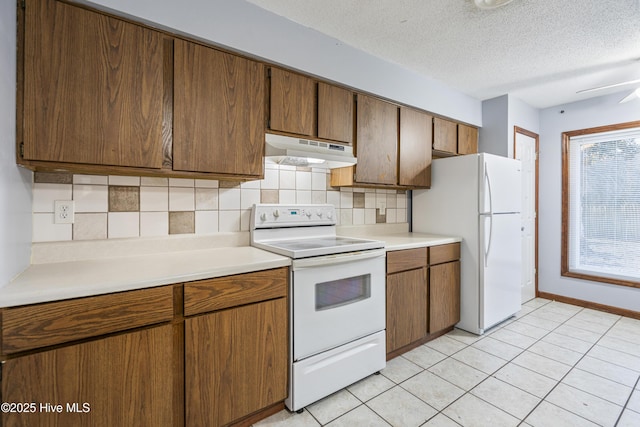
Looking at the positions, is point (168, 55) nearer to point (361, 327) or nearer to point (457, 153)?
point (361, 327)

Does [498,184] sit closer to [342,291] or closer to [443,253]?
[443,253]

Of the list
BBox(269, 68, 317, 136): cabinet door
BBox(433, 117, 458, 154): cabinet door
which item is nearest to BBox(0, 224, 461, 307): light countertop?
BBox(269, 68, 317, 136): cabinet door

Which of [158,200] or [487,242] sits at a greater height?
[158,200]

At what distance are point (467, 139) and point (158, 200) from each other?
3114mm

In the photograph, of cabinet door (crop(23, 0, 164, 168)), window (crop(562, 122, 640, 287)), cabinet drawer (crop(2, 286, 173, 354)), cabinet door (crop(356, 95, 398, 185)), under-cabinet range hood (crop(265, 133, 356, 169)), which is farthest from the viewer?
window (crop(562, 122, 640, 287))

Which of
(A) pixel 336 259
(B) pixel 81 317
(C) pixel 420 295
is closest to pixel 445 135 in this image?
(C) pixel 420 295

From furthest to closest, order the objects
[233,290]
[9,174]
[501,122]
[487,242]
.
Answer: [501,122] < [487,242] < [233,290] < [9,174]

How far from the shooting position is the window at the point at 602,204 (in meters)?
3.10

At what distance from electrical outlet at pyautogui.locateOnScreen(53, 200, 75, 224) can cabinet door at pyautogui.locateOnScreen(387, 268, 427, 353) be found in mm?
1953

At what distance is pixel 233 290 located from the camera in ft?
4.63

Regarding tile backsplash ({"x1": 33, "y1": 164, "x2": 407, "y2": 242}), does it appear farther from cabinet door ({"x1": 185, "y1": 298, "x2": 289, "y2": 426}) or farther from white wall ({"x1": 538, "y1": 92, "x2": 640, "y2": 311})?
white wall ({"x1": 538, "y1": 92, "x2": 640, "y2": 311})

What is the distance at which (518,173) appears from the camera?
2.96 m

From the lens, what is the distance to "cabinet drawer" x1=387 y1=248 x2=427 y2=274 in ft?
7.04

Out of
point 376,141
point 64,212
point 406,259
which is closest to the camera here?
point 64,212
